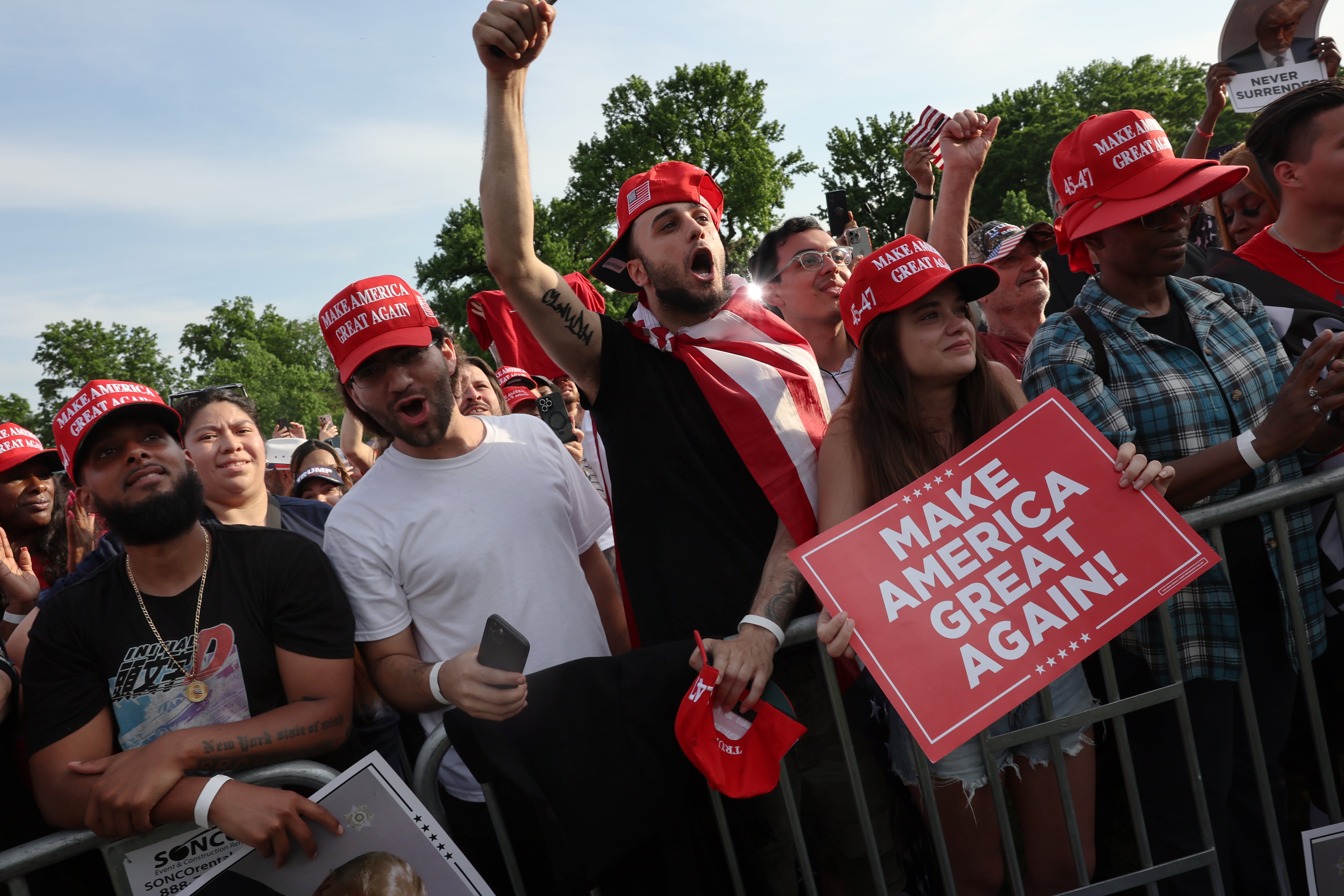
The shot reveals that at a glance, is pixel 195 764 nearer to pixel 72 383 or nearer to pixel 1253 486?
pixel 1253 486

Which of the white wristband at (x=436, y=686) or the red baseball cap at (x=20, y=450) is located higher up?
the red baseball cap at (x=20, y=450)

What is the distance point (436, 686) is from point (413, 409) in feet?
3.13

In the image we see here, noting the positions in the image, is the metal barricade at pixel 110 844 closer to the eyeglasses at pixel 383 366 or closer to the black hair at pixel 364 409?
the black hair at pixel 364 409

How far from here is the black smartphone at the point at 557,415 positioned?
5066 mm

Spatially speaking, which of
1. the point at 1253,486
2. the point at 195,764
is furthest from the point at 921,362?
the point at 195,764

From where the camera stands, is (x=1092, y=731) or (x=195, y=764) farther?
(x=1092, y=731)

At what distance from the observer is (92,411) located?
248cm

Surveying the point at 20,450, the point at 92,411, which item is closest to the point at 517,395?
the point at 20,450

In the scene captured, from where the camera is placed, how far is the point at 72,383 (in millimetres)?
47406

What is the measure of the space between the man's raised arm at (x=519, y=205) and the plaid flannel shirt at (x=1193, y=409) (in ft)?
4.83

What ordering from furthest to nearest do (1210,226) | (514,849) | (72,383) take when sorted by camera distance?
(72,383)
(1210,226)
(514,849)

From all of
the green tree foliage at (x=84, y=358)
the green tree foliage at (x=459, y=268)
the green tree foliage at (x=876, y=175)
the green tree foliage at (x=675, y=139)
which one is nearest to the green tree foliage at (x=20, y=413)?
the green tree foliage at (x=84, y=358)

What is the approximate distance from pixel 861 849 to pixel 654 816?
79 centimetres

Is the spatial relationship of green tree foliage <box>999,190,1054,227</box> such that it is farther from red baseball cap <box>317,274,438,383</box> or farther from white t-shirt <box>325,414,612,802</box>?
white t-shirt <box>325,414,612,802</box>
